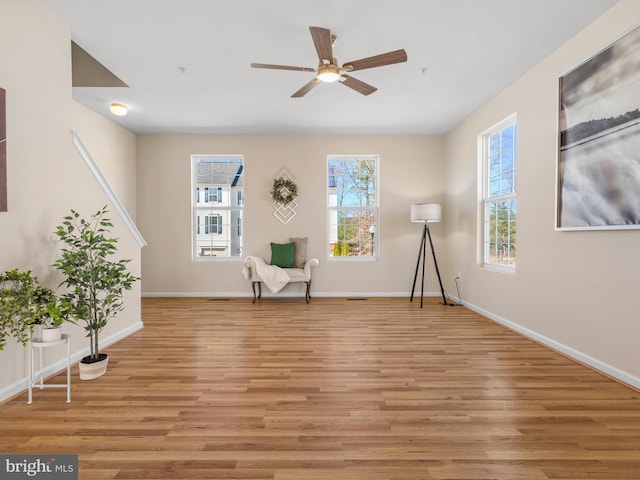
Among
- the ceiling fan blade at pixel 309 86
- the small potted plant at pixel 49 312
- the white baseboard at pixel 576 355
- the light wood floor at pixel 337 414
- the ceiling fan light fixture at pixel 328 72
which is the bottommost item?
the light wood floor at pixel 337 414

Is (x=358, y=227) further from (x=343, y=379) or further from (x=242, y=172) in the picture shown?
(x=343, y=379)

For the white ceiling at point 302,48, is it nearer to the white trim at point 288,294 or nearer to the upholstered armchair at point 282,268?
the upholstered armchair at point 282,268

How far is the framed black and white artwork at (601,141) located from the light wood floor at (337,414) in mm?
1232

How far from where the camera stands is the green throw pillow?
5523 mm

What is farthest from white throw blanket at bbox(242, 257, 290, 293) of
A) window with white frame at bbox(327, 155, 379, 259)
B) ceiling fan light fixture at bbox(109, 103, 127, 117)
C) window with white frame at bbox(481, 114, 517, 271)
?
window with white frame at bbox(481, 114, 517, 271)

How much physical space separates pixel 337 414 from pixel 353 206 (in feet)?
14.0

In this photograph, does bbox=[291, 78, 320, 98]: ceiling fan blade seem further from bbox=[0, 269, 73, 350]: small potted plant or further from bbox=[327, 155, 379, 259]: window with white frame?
bbox=[327, 155, 379, 259]: window with white frame

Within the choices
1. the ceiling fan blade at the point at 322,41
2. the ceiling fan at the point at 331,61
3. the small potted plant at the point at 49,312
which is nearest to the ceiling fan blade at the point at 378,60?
the ceiling fan at the point at 331,61

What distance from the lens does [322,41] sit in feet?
7.89

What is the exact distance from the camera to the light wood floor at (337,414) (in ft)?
5.02

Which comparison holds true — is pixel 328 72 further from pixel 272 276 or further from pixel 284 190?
pixel 272 276

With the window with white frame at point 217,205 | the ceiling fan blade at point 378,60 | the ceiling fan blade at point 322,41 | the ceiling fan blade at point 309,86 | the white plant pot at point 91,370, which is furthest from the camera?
the window with white frame at point 217,205

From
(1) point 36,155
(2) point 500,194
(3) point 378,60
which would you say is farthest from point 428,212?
(1) point 36,155

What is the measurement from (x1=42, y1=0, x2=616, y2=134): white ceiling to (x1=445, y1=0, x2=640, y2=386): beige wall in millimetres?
206
